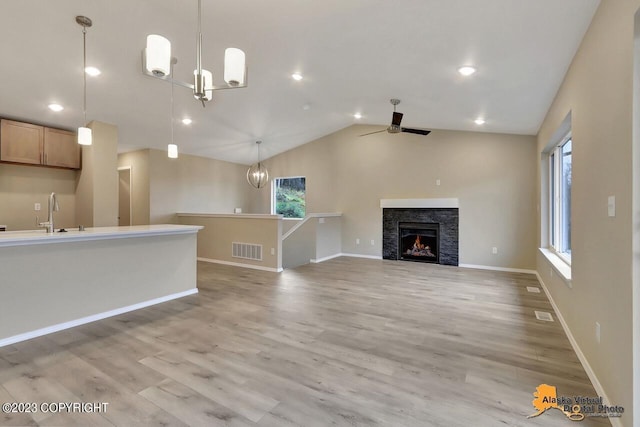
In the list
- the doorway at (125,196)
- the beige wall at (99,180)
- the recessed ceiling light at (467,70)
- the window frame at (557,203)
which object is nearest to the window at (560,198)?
the window frame at (557,203)

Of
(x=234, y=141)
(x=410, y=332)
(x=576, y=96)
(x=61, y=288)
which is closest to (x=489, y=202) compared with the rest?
Answer: (x=576, y=96)

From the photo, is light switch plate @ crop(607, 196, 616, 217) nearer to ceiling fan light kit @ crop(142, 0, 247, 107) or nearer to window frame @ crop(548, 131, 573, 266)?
window frame @ crop(548, 131, 573, 266)

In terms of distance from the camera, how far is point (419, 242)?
6.67m

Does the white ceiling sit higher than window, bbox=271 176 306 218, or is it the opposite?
the white ceiling

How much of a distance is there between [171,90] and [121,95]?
675mm

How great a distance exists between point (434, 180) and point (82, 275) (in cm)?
601

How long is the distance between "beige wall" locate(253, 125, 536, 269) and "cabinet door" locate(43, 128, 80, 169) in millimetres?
4553

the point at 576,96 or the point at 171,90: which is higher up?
the point at 171,90

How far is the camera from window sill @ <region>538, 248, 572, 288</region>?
3.00 m

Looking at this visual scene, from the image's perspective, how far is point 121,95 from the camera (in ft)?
13.9

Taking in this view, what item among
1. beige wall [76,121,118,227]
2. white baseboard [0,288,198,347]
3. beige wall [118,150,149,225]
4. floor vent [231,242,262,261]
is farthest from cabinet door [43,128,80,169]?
white baseboard [0,288,198,347]

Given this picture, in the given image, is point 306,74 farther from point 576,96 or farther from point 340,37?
point 576,96

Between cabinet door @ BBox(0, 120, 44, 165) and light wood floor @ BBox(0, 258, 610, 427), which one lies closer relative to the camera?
light wood floor @ BBox(0, 258, 610, 427)

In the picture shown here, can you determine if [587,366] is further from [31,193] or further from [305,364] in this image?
[31,193]
